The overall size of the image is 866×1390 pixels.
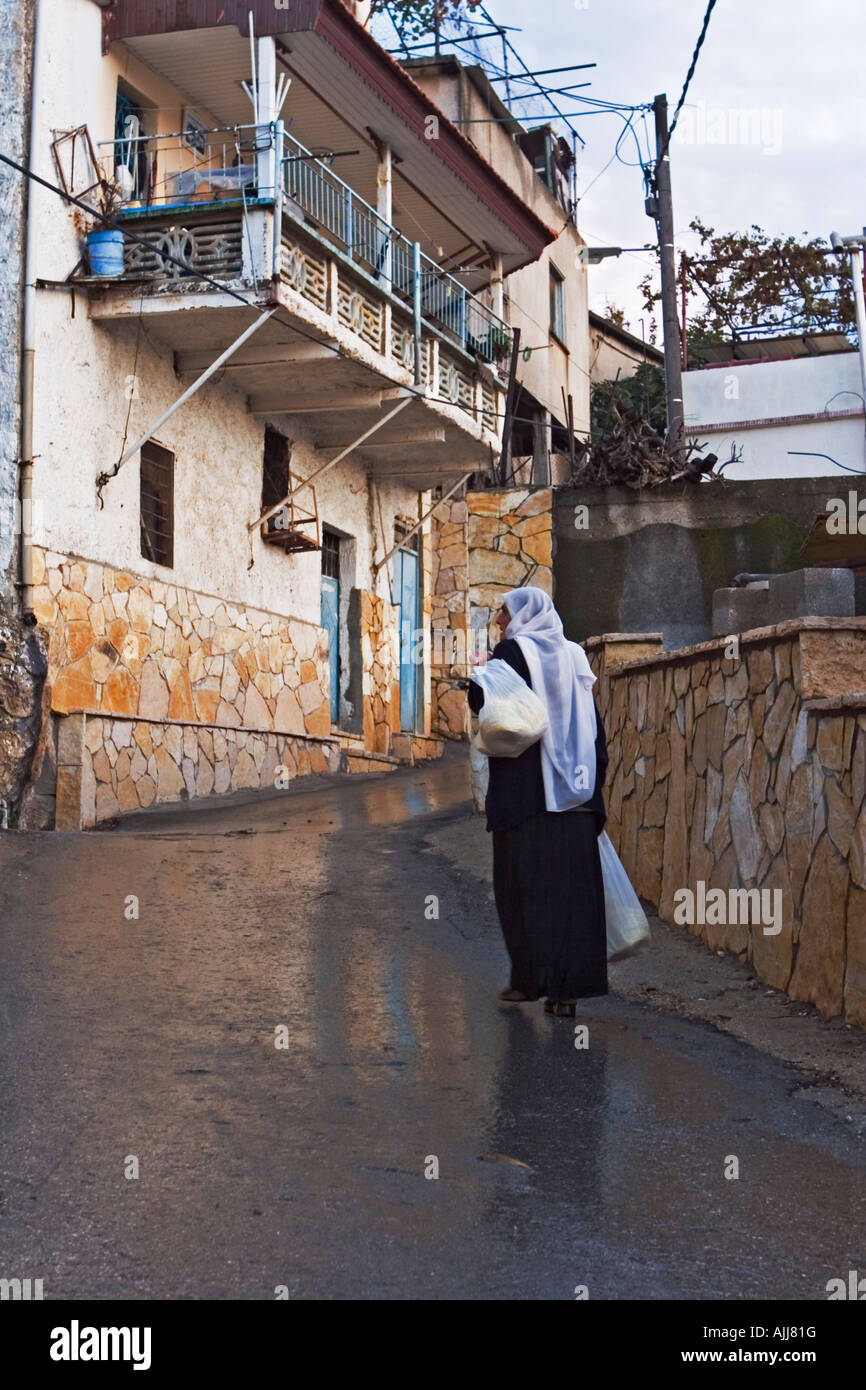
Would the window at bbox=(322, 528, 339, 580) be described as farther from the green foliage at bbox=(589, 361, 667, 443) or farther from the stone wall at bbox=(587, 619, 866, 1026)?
the green foliage at bbox=(589, 361, 667, 443)

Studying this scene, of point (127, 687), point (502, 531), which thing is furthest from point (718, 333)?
point (127, 687)

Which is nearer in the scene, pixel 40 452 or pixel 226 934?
pixel 226 934

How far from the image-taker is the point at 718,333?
3178cm

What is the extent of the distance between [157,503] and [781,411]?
1412 centimetres

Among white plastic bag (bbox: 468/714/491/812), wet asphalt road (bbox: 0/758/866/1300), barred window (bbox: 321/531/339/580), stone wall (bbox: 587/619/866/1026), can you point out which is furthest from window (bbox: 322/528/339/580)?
wet asphalt road (bbox: 0/758/866/1300)

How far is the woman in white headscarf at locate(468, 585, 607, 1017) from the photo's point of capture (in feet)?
20.8

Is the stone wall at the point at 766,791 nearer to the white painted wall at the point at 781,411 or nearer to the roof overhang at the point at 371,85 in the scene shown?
the roof overhang at the point at 371,85

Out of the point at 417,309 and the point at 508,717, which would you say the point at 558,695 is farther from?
the point at 417,309

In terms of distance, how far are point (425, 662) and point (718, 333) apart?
1301cm

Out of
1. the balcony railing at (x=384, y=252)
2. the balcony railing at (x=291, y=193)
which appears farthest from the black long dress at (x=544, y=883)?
the balcony railing at (x=384, y=252)

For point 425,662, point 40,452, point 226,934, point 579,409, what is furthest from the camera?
point 579,409

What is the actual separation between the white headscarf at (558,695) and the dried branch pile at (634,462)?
27.2ft

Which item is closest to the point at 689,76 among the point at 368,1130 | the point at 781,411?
the point at 781,411
